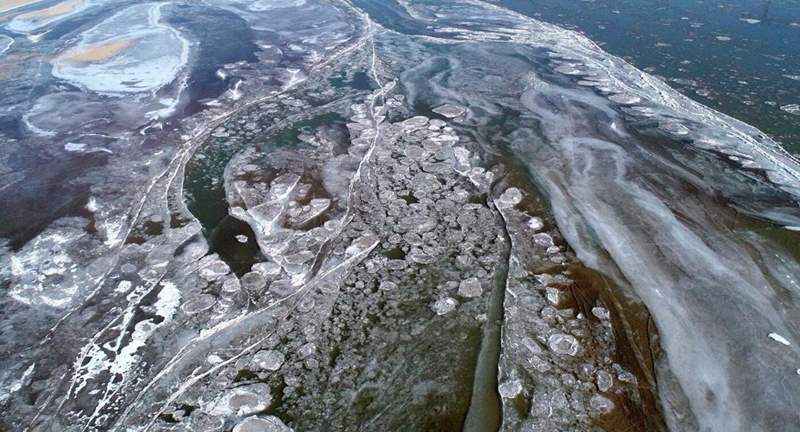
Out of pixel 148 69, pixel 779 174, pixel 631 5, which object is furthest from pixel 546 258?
pixel 631 5

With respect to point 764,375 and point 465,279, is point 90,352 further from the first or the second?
point 764,375

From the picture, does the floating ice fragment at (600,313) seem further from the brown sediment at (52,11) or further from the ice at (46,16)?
the brown sediment at (52,11)

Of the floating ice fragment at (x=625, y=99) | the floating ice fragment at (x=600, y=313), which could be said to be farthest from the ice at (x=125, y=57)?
the floating ice fragment at (x=600, y=313)

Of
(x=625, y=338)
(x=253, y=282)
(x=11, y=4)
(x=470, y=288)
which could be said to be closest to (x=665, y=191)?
(x=625, y=338)

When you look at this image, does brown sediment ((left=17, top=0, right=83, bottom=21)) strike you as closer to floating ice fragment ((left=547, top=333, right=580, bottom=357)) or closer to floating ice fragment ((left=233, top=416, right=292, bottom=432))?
floating ice fragment ((left=233, top=416, right=292, bottom=432))

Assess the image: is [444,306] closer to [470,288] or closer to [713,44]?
[470,288]
